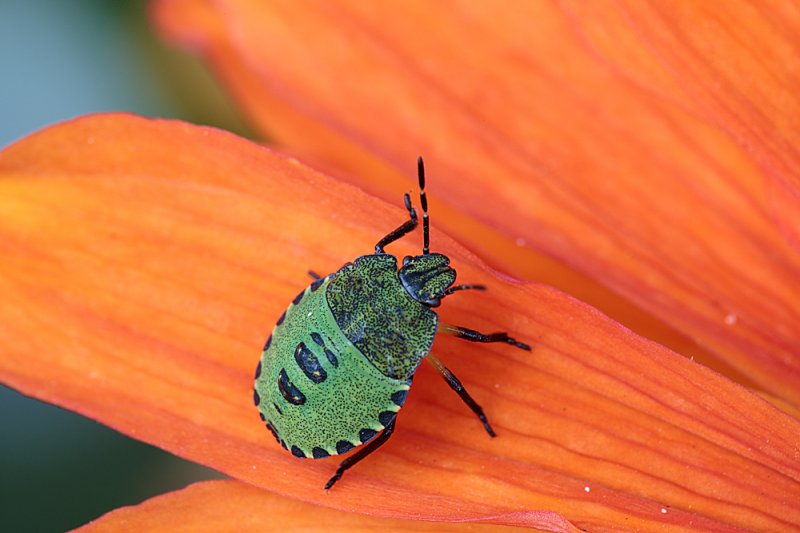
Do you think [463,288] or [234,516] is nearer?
[234,516]

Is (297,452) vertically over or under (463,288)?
under

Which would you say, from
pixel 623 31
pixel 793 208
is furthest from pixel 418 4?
pixel 793 208

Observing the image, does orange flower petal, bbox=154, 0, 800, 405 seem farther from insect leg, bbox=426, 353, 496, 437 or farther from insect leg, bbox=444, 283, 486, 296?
insect leg, bbox=426, 353, 496, 437

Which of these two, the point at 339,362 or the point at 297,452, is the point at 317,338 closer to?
the point at 339,362

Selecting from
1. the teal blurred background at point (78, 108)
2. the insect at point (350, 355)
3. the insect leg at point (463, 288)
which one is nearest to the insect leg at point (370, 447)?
the insect at point (350, 355)

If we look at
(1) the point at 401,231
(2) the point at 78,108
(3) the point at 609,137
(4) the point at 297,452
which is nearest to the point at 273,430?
(4) the point at 297,452

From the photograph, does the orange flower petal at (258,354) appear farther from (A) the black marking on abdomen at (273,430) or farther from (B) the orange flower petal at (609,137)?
(B) the orange flower petal at (609,137)

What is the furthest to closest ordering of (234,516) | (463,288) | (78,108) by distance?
(78,108) < (463,288) < (234,516)
